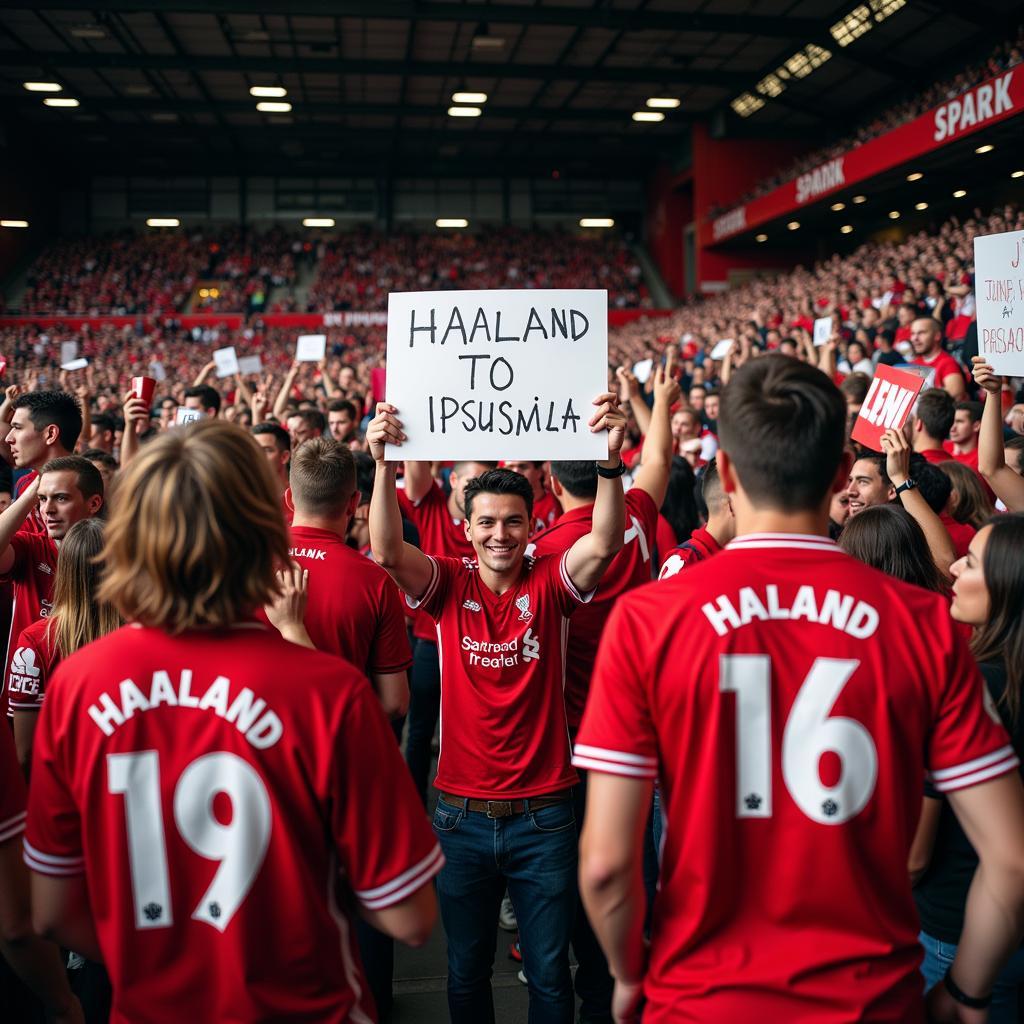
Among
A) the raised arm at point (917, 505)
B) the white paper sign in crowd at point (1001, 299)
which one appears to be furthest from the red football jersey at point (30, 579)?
the white paper sign in crowd at point (1001, 299)

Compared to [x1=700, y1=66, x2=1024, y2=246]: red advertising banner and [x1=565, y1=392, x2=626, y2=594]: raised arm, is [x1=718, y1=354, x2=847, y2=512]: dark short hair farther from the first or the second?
[x1=700, y1=66, x2=1024, y2=246]: red advertising banner

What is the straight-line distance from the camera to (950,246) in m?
15.2

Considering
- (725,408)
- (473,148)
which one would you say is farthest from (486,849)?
(473,148)

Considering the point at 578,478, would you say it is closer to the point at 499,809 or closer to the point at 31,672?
the point at 499,809

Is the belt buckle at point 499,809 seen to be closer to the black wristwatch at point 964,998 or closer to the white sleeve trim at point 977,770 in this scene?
the black wristwatch at point 964,998

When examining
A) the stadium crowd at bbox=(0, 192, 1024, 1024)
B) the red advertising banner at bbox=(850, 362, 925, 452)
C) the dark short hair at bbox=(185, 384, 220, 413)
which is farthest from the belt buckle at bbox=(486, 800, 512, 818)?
the dark short hair at bbox=(185, 384, 220, 413)

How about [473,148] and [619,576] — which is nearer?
[619,576]

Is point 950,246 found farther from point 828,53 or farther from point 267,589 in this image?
point 267,589

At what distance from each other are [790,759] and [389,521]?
1.58 metres

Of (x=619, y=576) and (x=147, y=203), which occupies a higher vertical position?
(x=147, y=203)

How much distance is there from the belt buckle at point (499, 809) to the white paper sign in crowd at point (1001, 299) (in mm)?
2729

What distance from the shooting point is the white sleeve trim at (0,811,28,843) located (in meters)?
1.85

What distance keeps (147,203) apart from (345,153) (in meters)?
8.67

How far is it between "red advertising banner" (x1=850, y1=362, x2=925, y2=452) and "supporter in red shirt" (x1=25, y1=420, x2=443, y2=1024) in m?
2.88
